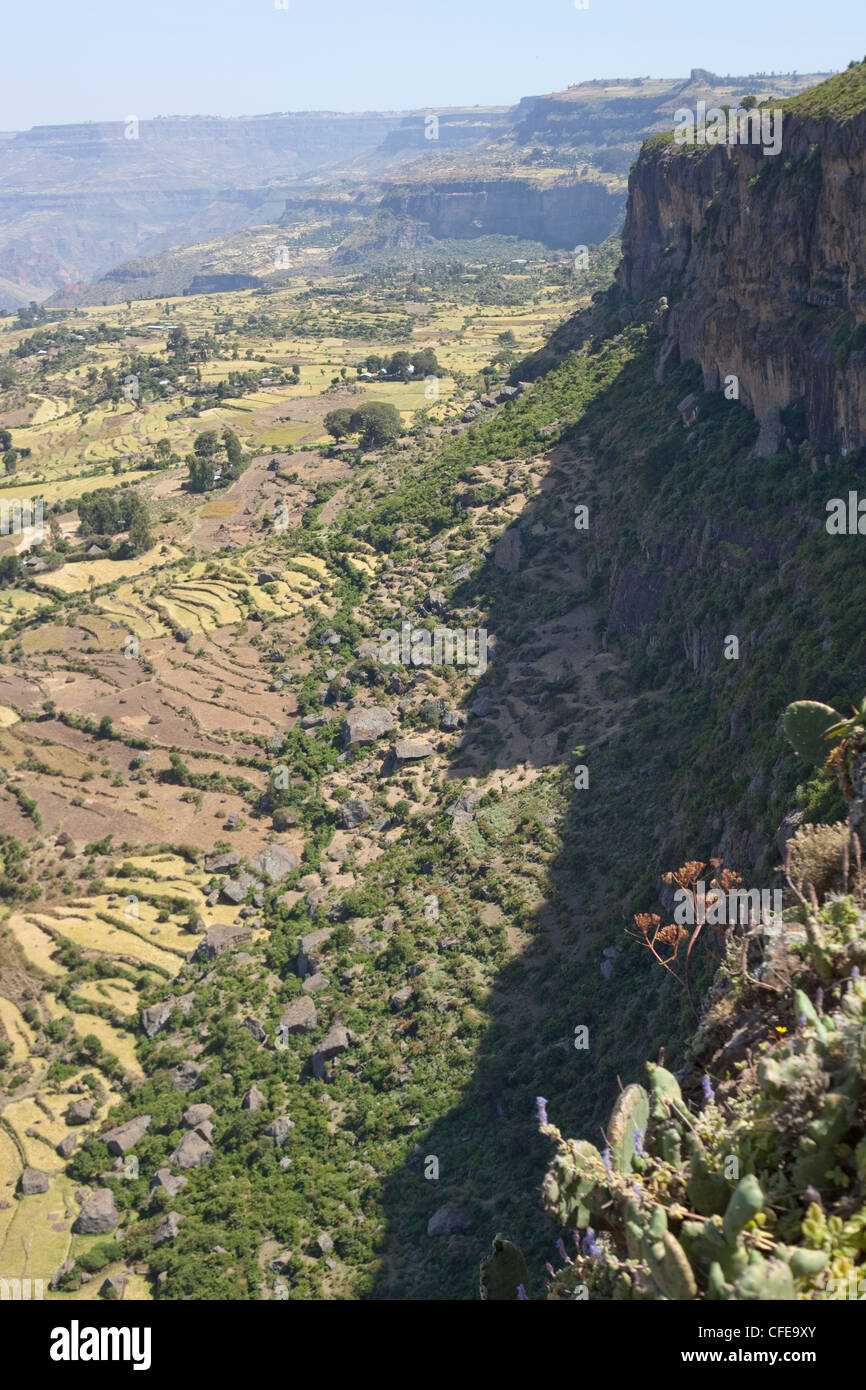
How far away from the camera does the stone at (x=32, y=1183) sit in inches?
1485

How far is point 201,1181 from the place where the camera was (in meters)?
36.6

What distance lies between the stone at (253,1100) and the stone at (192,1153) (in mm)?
2039

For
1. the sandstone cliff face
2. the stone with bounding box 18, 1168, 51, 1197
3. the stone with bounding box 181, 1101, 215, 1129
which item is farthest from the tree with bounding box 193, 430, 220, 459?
the stone with bounding box 18, 1168, 51, 1197

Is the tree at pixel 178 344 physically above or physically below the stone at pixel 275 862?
above

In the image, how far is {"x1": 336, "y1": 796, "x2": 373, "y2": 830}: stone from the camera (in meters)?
55.4

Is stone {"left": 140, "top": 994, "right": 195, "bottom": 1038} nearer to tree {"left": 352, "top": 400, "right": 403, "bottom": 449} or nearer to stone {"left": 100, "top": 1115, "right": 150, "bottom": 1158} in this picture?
stone {"left": 100, "top": 1115, "right": 150, "bottom": 1158}

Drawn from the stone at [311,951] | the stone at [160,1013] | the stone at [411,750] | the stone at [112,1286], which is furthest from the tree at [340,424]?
the stone at [112,1286]

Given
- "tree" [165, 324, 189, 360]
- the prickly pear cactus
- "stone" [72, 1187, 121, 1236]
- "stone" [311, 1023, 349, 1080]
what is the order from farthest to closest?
"tree" [165, 324, 189, 360] → "stone" [311, 1023, 349, 1080] → "stone" [72, 1187, 121, 1236] → the prickly pear cactus

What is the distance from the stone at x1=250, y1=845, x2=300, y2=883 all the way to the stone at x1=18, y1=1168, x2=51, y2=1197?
18063 millimetres

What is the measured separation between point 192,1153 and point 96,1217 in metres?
3.76

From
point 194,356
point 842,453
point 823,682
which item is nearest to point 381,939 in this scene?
point 823,682

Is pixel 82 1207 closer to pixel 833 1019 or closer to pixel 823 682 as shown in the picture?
pixel 823 682

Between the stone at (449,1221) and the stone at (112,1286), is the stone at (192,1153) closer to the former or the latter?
the stone at (112,1286)
